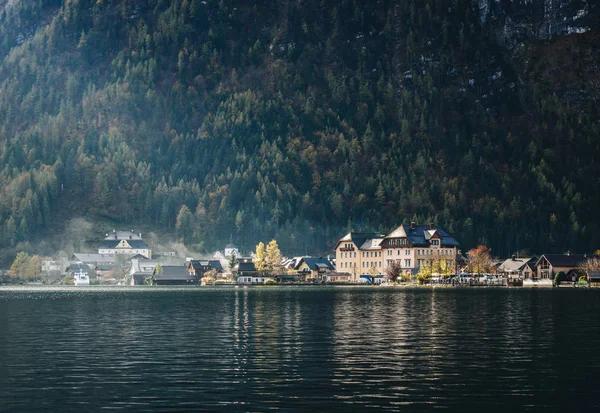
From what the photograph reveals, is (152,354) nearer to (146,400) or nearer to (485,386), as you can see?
(146,400)

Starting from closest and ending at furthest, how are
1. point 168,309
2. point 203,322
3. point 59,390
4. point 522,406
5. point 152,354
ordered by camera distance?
point 522,406
point 59,390
point 152,354
point 203,322
point 168,309

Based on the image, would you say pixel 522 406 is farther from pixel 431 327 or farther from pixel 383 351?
pixel 431 327

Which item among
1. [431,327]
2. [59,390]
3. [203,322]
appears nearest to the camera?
[59,390]

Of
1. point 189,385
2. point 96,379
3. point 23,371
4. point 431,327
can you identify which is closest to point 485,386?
point 189,385

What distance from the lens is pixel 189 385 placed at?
42.8 meters

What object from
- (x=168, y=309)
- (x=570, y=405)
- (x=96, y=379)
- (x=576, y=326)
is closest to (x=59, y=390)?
(x=96, y=379)

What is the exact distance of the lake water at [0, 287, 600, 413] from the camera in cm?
3866

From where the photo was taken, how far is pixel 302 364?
164ft

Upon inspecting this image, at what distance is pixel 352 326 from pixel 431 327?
635cm

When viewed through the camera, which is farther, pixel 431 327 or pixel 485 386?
pixel 431 327

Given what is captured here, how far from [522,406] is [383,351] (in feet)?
62.4

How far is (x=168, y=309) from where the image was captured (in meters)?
109

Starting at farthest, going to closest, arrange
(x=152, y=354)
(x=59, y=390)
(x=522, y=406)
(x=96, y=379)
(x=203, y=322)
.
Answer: (x=203, y=322), (x=152, y=354), (x=96, y=379), (x=59, y=390), (x=522, y=406)

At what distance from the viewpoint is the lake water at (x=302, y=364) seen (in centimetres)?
3866
